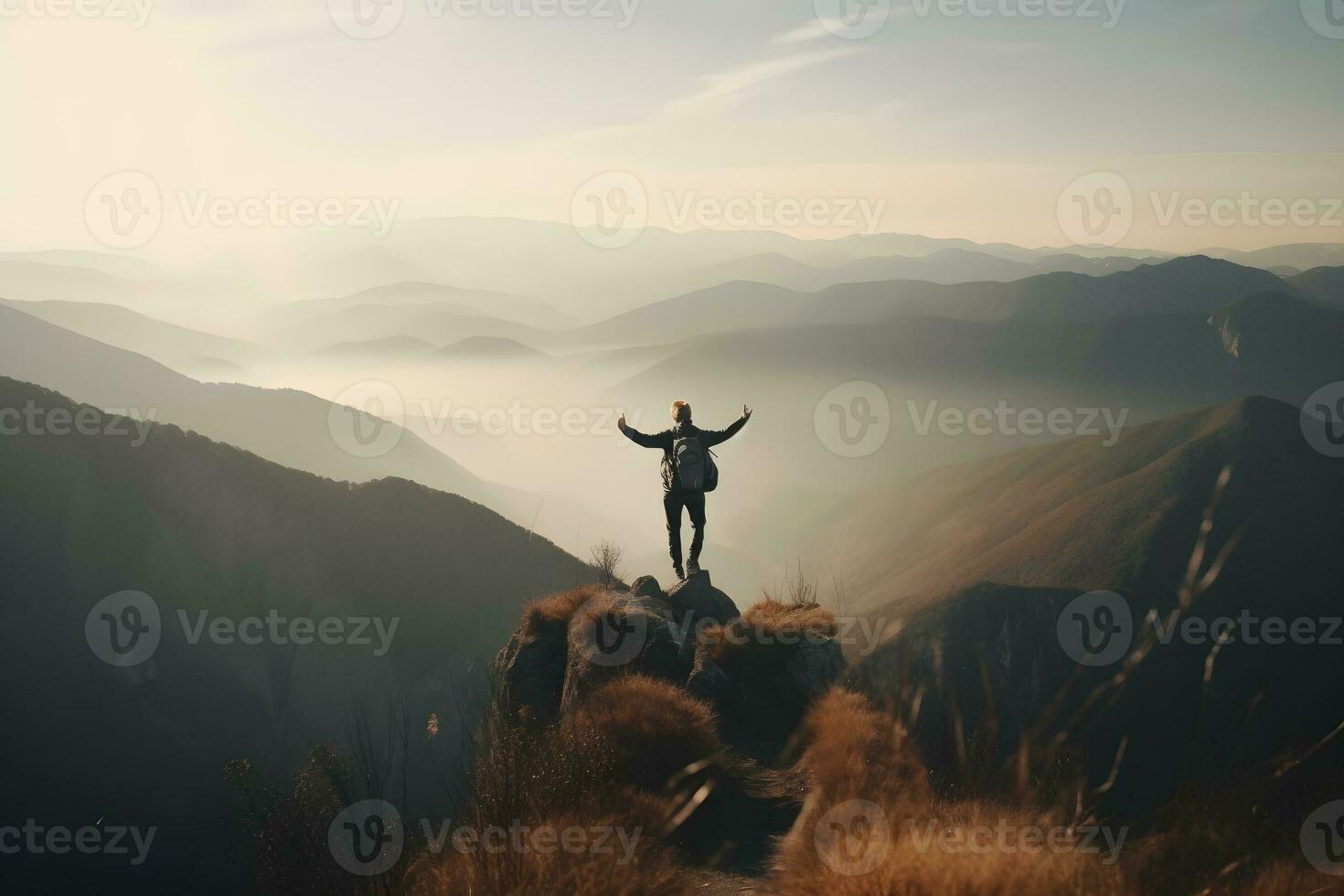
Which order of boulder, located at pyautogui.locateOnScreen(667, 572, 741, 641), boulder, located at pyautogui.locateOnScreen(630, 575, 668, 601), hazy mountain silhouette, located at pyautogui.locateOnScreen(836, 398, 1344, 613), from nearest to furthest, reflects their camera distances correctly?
boulder, located at pyautogui.locateOnScreen(667, 572, 741, 641)
boulder, located at pyautogui.locateOnScreen(630, 575, 668, 601)
hazy mountain silhouette, located at pyautogui.locateOnScreen(836, 398, 1344, 613)

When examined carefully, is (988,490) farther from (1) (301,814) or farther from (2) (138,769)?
(1) (301,814)

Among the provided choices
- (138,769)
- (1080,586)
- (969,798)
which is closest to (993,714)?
(969,798)

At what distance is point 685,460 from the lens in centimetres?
1249
